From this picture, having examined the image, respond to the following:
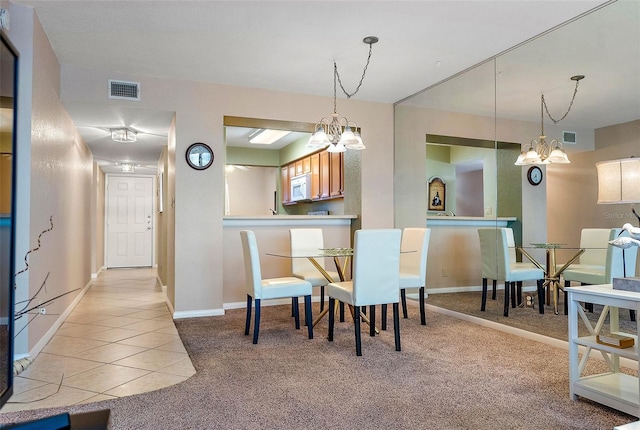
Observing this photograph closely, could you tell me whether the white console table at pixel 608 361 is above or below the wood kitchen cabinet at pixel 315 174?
below

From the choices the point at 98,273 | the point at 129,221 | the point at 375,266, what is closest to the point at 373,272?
the point at 375,266

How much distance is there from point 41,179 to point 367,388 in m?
2.75

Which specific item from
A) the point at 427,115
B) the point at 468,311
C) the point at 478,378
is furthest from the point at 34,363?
the point at 427,115

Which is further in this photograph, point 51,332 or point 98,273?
point 98,273

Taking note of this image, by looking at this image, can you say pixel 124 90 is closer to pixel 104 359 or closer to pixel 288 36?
pixel 288 36

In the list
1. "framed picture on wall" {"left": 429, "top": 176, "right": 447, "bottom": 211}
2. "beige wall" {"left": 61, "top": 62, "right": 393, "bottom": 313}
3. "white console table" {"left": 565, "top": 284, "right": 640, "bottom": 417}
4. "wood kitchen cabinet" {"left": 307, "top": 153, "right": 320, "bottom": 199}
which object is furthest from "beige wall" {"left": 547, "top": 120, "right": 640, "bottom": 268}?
"wood kitchen cabinet" {"left": 307, "top": 153, "right": 320, "bottom": 199}

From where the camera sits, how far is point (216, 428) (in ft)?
6.30

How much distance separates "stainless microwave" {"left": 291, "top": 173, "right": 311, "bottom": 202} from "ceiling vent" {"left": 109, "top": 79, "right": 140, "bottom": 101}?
3.15 metres

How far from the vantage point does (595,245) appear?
3.06m

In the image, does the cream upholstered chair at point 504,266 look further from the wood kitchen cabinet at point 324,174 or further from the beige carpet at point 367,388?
the wood kitchen cabinet at point 324,174

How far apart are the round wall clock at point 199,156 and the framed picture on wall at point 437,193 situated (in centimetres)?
257

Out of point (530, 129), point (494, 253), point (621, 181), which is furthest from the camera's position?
point (494, 253)

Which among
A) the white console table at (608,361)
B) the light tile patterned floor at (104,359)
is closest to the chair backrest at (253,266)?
the light tile patterned floor at (104,359)

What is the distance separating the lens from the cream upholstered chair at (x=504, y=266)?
376 centimetres
